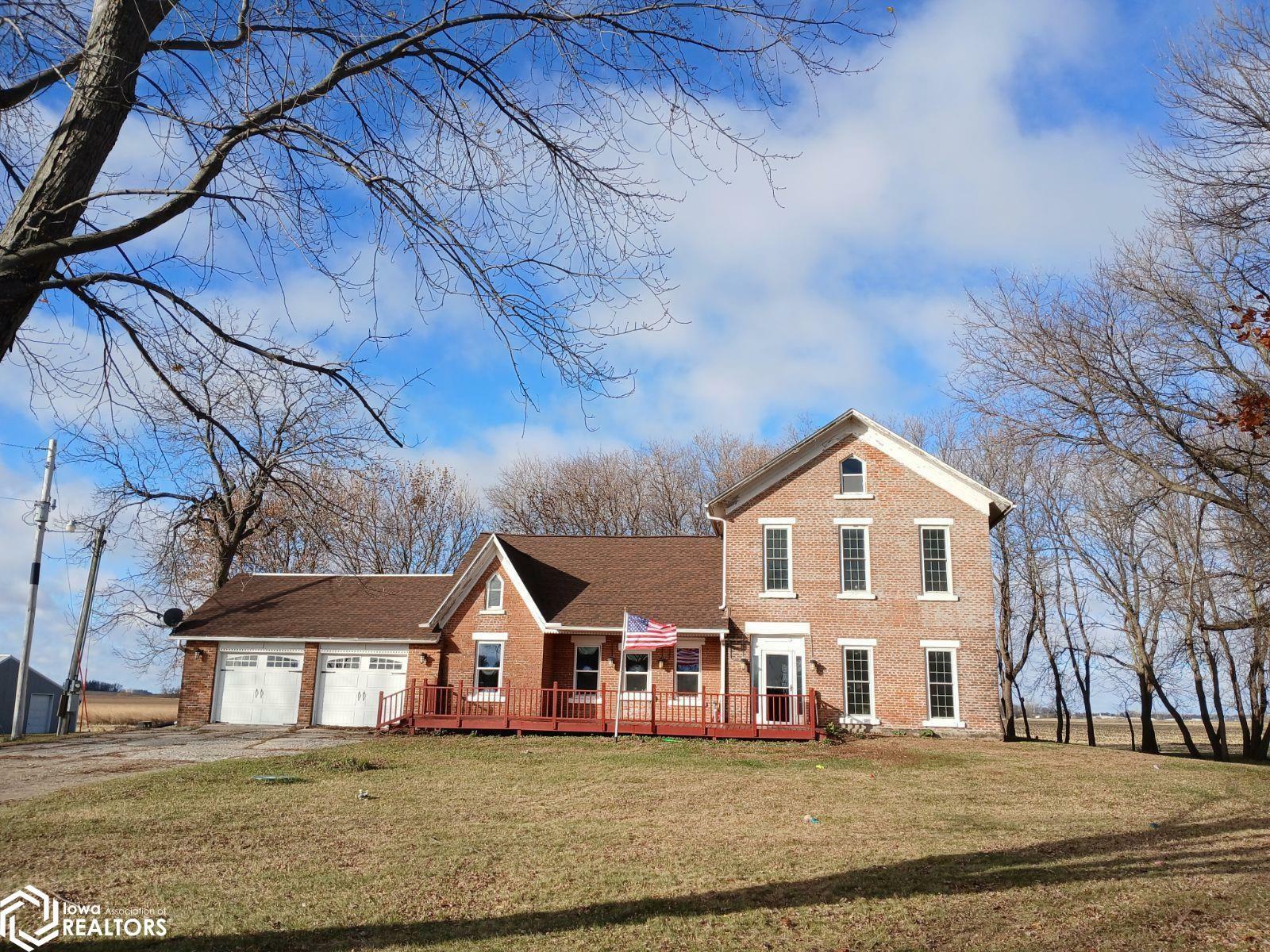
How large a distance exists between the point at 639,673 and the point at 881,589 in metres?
7.23

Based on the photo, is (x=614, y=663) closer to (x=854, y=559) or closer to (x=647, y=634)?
(x=647, y=634)

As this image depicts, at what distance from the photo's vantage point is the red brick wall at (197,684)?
89.2 feet

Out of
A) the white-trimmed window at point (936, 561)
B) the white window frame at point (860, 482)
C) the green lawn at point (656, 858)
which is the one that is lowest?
the green lawn at point (656, 858)

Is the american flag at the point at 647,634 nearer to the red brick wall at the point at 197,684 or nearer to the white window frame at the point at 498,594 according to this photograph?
the white window frame at the point at 498,594

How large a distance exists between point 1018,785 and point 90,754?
757 inches

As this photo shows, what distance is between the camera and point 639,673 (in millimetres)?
25156

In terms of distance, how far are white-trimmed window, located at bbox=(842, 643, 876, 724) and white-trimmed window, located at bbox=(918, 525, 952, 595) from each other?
247 cm

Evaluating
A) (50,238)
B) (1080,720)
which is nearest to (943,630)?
(50,238)

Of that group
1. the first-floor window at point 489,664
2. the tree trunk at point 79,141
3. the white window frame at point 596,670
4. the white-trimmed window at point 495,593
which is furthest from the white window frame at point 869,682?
the tree trunk at point 79,141

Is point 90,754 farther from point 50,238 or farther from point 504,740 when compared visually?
point 50,238

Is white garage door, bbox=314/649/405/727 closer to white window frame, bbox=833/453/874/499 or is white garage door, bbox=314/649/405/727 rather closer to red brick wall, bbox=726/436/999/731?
red brick wall, bbox=726/436/999/731

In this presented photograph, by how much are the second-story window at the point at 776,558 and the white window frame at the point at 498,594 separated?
769 cm

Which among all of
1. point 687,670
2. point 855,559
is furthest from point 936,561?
point 687,670

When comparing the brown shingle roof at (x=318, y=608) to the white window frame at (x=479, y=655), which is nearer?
the white window frame at (x=479, y=655)
